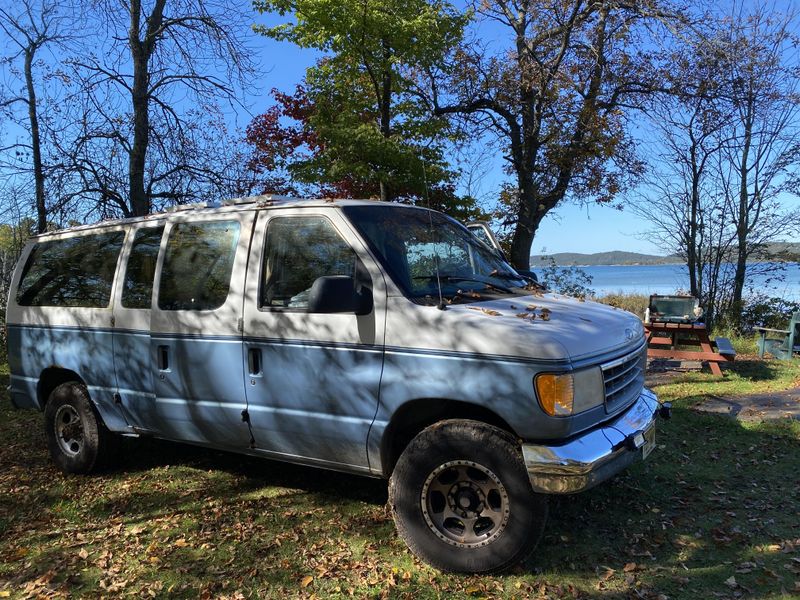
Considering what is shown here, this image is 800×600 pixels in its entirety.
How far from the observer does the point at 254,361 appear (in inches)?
156

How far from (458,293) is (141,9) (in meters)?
8.63

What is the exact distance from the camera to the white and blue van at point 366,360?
318cm

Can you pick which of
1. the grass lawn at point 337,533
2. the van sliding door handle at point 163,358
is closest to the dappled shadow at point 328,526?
the grass lawn at point 337,533

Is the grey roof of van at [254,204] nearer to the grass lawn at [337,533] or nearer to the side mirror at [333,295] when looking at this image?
the side mirror at [333,295]

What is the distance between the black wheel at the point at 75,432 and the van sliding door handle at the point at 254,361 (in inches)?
76.6

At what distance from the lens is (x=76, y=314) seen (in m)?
5.01

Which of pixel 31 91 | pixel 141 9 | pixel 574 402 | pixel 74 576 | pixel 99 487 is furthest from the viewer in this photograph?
pixel 31 91

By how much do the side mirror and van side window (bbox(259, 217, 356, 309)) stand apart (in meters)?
0.37

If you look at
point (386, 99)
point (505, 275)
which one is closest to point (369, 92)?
point (386, 99)

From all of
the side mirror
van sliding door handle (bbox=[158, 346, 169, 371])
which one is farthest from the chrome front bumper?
van sliding door handle (bbox=[158, 346, 169, 371])

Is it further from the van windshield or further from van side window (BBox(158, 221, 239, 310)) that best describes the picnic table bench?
van side window (BBox(158, 221, 239, 310))

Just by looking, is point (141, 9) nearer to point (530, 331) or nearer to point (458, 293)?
point (458, 293)

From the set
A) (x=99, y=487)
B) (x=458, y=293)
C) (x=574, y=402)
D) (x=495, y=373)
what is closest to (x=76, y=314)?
(x=99, y=487)

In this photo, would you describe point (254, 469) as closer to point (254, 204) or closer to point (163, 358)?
point (163, 358)
